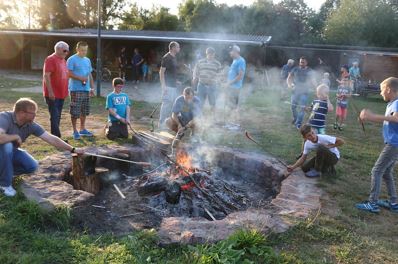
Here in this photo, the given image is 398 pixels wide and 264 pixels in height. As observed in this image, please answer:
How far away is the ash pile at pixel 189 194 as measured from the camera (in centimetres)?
438

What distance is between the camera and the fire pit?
3.61 meters

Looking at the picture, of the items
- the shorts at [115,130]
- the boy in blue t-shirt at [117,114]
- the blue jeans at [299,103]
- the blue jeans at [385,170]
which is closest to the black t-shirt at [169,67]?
the boy in blue t-shirt at [117,114]

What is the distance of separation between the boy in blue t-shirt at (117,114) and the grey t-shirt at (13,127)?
7.66 feet

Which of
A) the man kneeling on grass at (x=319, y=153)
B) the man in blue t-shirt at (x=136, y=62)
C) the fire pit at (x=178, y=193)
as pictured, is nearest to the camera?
the fire pit at (x=178, y=193)

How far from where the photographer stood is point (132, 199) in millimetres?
4555

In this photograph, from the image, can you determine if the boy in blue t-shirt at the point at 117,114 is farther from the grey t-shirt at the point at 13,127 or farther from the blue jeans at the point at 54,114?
the grey t-shirt at the point at 13,127

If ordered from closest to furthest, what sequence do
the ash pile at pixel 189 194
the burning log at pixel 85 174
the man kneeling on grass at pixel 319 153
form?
1. the ash pile at pixel 189 194
2. the burning log at pixel 85 174
3. the man kneeling on grass at pixel 319 153

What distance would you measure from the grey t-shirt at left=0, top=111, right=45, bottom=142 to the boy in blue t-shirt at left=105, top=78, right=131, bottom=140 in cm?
234

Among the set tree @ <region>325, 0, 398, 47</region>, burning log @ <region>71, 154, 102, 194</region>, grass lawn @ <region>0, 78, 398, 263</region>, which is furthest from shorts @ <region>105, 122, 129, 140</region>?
tree @ <region>325, 0, 398, 47</region>

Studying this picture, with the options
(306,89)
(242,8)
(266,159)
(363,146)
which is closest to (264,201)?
(266,159)

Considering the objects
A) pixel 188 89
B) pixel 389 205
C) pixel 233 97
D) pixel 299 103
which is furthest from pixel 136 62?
pixel 389 205

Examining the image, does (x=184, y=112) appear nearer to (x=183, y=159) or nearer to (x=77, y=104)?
(x=183, y=159)

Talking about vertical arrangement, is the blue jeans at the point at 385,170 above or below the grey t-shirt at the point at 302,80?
below

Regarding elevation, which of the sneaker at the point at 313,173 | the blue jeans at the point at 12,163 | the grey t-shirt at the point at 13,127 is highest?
the grey t-shirt at the point at 13,127
